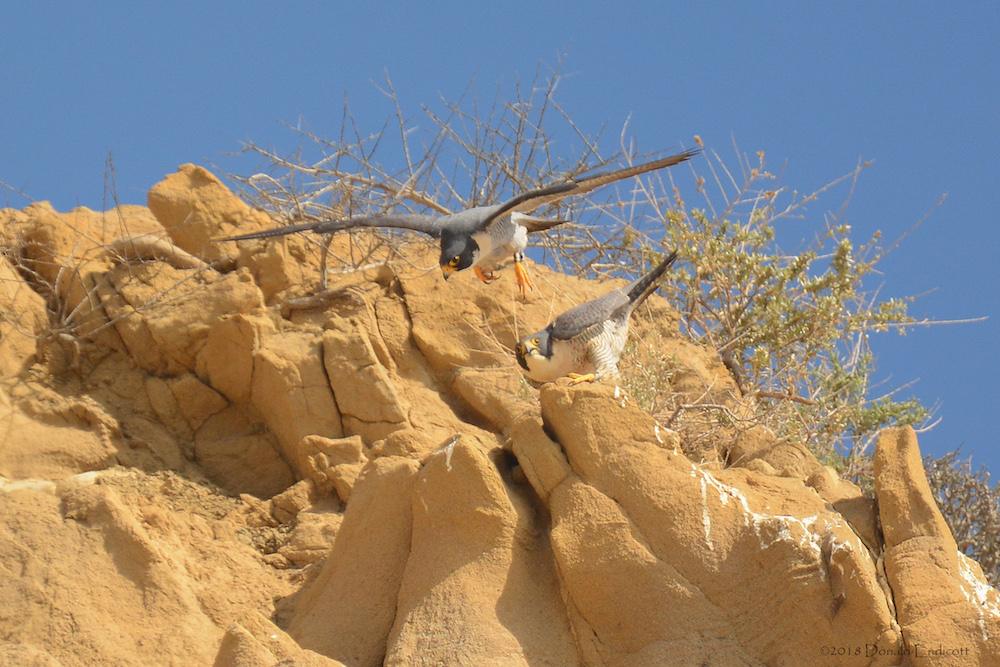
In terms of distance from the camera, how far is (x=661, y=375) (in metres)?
7.18

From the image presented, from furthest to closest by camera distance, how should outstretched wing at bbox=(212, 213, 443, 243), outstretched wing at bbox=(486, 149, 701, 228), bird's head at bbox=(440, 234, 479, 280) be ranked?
bird's head at bbox=(440, 234, 479, 280)
outstretched wing at bbox=(212, 213, 443, 243)
outstretched wing at bbox=(486, 149, 701, 228)

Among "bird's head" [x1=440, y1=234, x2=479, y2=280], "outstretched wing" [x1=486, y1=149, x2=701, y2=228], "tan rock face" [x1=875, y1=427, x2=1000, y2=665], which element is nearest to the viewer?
"tan rock face" [x1=875, y1=427, x2=1000, y2=665]

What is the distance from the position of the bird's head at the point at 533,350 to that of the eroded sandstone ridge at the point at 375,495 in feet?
2.65

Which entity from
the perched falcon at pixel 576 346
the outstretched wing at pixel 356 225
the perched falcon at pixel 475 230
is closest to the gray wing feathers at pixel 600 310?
the perched falcon at pixel 576 346

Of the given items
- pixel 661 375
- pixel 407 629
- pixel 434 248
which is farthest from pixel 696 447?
pixel 434 248

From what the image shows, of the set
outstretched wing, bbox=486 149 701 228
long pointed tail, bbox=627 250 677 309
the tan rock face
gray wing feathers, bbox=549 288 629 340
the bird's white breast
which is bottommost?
the tan rock face

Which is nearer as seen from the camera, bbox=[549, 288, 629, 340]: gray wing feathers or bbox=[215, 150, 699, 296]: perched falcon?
bbox=[549, 288, 629, 340]: gray wing feathers

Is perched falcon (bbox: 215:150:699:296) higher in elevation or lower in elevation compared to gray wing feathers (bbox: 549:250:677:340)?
higher

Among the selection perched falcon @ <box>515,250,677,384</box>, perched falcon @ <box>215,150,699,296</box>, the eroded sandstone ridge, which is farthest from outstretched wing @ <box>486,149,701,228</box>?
the eroded sandstone ridge

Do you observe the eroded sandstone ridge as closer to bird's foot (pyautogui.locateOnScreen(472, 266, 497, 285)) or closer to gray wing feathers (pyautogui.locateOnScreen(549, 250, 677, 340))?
bird's foot (pyautogui.locateOnScreen(472, 266, 497, 285))

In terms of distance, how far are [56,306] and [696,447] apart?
511 cm

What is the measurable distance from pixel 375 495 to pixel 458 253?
2256 millimetres

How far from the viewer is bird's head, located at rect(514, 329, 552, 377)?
273 inches

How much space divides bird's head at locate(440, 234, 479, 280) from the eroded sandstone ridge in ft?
2.29
